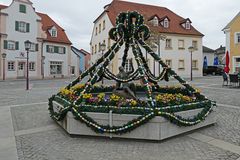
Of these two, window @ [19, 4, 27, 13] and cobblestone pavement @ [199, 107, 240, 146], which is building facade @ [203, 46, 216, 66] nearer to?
window @ [19, 4, 27, 13]

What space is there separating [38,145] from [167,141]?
3317mm

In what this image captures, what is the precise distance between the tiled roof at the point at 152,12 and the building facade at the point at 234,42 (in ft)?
30.2

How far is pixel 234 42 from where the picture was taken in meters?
32.4

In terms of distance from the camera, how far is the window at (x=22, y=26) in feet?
128

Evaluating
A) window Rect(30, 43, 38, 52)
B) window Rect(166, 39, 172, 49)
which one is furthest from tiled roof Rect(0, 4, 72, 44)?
window Rect(166, 39, 172, 49)

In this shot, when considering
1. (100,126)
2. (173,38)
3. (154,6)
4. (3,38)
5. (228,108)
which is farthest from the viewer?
(154,6)

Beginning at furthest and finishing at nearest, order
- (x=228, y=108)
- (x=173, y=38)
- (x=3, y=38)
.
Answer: (x=173, y=38) < (x=3, y=38) < (x=228, y=108)

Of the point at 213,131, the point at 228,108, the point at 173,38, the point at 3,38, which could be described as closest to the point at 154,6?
the point at 173,38

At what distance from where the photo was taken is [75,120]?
6789 millimetres

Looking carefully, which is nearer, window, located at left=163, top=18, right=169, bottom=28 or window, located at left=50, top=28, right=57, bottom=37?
window, located at left=163, top=18, right=169, bottom=28

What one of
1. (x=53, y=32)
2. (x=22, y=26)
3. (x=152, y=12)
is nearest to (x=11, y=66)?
(x=22, y=26)

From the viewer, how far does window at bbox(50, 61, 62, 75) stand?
44.2 meters

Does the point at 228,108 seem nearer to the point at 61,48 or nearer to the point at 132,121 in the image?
the point at 132,121

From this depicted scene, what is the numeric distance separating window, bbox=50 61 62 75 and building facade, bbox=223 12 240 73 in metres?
28.7
